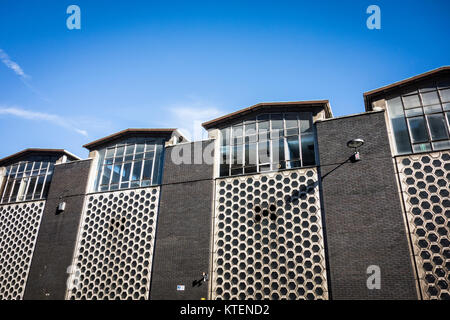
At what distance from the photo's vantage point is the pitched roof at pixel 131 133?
63.5 feet

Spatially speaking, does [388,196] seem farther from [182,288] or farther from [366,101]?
[182,288]

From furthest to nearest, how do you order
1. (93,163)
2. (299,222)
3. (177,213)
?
1. (93,163)
2. (177,213)
3. (299,222)

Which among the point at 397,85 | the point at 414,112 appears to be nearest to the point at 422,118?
the point at 414,112

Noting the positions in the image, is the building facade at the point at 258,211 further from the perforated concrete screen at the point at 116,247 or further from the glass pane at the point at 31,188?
the glass pane at the point at 31,188

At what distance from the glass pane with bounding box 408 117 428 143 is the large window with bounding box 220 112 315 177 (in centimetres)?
429

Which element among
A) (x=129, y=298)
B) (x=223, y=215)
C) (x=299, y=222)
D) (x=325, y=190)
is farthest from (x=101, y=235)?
(x=325, y=190)

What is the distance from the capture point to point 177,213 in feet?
→ 54.9

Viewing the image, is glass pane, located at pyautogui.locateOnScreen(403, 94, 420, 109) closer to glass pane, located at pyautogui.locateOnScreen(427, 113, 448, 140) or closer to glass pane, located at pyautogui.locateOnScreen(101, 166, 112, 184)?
glass pane, located at pyautogui.locateOnScreen(427, 113, 448, 140)

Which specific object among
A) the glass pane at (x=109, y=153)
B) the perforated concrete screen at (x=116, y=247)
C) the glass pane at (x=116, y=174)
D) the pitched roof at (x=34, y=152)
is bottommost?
the perforated concrete screen at (x=116, y=247)

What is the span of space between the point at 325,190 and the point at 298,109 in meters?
4.76

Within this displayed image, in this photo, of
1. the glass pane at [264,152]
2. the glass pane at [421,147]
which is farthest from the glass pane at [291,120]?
the glass pane at [421,147]

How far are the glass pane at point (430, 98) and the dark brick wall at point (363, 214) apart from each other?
1997 millimetres

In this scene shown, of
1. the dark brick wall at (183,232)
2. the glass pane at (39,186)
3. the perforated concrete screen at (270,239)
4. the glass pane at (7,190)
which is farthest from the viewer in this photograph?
the glass pane at (7,190)

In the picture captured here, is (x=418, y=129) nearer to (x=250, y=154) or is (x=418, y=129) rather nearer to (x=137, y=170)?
(x=250, y=154)
